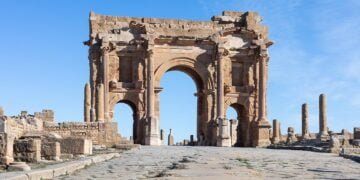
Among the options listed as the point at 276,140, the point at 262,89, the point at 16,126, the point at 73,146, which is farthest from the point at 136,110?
the point at 73,146

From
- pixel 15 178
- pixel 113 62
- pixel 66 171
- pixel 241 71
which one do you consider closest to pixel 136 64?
pixel 113 62

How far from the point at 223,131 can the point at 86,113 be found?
791cm

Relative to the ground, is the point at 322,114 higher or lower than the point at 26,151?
higher

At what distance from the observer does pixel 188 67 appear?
3834 centimetres

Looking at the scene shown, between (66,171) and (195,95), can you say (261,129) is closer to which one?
(195,95)

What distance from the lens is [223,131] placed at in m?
35.8

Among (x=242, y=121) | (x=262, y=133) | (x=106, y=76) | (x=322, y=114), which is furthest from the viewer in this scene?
(x=242, y=121)

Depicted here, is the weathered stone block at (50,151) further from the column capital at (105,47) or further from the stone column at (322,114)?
the stone column at (322,114)

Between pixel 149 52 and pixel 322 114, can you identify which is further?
pixel 322 114

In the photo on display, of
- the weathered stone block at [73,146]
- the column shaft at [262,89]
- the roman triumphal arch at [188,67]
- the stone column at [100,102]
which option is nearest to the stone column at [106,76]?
the roman triumphal arch at [188,67]

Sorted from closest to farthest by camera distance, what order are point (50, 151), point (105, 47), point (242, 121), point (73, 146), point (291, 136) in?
point (50, 151)
point (73, 146)
point (105, 47)
point (291, 136)
point (242, 121)

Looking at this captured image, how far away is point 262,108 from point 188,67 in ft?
17.1

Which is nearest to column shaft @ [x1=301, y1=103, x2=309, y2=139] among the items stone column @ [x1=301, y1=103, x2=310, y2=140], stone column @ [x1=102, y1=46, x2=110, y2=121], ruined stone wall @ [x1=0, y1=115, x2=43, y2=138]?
stone column @ [x1=301, y1=103, x2=310, y2=140]

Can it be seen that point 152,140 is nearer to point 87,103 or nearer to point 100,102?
point 100,102
